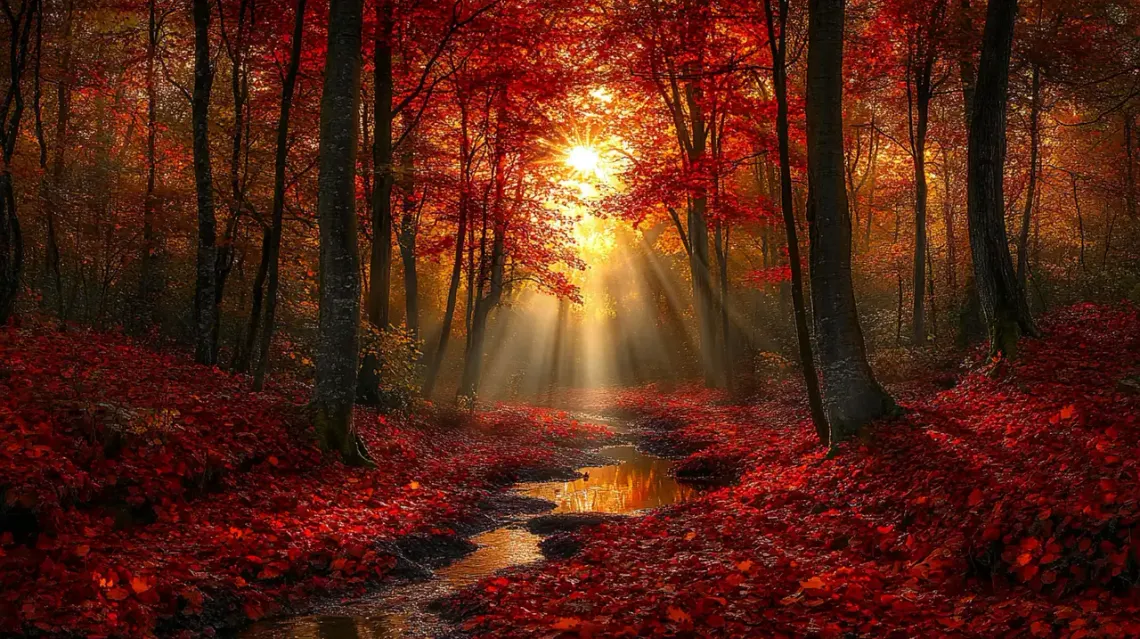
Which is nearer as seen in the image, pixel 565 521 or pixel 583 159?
pixel 565 521

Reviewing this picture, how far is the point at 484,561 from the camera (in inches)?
360

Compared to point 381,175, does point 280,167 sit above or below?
below

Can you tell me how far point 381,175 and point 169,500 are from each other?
941 cm

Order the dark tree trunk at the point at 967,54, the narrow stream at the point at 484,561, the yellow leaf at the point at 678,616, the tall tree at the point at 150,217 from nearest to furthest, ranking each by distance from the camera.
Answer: the yellow leaf at the point at 678,616, the narrow stream at the point at 484,561, the tall tree at the point at 150,217, the dark tree trunk at the point at 967,54

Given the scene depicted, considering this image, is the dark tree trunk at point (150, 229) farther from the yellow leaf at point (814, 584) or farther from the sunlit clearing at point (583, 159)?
the yellow leaf at point (814, 584)

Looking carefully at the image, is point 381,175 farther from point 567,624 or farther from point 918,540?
point 918,540

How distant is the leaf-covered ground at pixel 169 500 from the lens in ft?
19.7

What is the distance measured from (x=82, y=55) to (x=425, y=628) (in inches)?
875

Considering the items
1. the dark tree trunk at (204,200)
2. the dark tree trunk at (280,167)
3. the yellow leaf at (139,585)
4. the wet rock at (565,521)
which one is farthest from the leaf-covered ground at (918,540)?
the dark tree trunk at (204,200)

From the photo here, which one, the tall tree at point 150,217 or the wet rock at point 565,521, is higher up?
the tall tree at point 150,217

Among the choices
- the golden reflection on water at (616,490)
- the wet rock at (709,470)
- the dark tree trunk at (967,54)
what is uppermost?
the dark tree trunk at (967,54)

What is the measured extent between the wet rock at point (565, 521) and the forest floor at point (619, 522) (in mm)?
524

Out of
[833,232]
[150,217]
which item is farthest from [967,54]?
[150,217]

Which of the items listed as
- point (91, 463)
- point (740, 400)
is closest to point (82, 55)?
point (91, 463)
